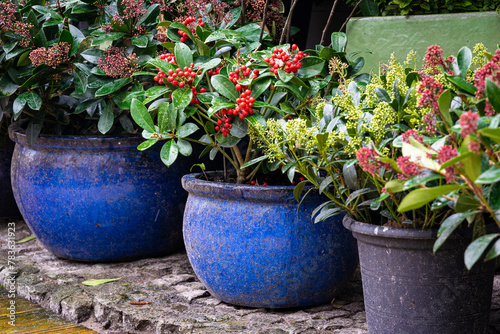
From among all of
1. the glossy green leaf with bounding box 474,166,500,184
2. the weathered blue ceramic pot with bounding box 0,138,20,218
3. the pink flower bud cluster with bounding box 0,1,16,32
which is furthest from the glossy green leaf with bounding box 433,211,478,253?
the weathered blue ceramic pot with bounding box 0,138,20,218

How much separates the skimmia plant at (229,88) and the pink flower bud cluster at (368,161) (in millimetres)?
498

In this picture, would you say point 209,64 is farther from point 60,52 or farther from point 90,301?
point 90,301

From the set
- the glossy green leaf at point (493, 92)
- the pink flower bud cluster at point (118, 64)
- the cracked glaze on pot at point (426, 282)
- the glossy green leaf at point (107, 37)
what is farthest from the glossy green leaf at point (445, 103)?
the glossy green leaf at point (107, 37)

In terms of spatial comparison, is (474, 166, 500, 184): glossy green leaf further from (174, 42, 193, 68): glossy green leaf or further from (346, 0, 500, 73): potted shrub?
(346, 0, 500, 73): potted shrub

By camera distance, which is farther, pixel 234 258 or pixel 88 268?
pixel 88 268

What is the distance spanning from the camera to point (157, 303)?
7.41ft

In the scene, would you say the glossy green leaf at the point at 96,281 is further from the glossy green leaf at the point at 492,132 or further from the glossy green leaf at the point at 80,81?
the glossy green leaf at the point at 492,132

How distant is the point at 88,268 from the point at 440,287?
1813mm

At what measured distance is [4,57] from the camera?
2557 millimetres

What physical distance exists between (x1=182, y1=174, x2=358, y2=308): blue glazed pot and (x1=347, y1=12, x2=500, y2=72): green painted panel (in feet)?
2.73

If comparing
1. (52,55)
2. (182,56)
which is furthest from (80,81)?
(182,56)

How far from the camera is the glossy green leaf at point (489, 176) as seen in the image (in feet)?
3.33

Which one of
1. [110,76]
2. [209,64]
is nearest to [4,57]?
[110,76]

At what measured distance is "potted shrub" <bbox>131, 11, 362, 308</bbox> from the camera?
1.93 meters
